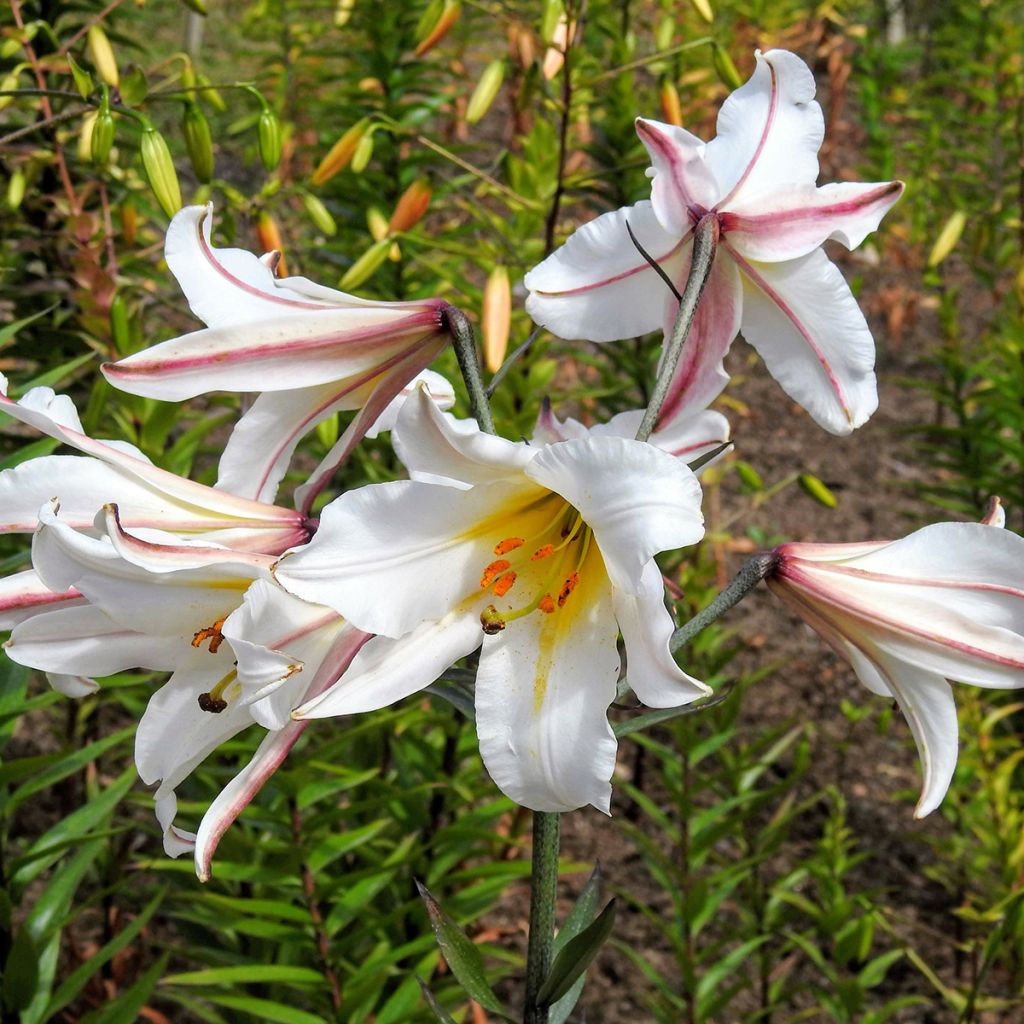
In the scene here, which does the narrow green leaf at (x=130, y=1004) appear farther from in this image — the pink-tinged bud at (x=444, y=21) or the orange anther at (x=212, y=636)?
the pink-tinged bud at (x=444, y=21)

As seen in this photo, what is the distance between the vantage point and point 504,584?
671 mm

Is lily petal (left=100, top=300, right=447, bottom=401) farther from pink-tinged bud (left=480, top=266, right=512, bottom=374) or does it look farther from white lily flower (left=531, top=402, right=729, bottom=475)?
pink-tinged bud (left=480, top=266, right=512, bottom=374)

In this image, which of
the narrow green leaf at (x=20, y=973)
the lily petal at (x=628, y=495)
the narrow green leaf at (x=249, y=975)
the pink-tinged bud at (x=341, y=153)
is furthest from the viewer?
the pink-tinged bud at (x=341, y=153)

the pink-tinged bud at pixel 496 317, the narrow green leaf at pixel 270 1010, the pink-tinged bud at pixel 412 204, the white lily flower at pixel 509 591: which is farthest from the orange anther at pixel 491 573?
the pink-tinged bud at pixel 412 204

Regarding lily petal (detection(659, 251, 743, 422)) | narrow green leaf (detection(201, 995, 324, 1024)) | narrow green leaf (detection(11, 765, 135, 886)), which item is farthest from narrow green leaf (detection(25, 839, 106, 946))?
lily petal (detection(659, 251, 743, 422))

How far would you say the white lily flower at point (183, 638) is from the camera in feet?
1.87

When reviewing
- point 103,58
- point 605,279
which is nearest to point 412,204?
point 103,58

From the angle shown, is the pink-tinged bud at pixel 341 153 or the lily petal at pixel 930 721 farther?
the pink-tinged bud at pixel 341 153

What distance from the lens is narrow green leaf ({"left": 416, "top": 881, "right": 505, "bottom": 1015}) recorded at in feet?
2.33

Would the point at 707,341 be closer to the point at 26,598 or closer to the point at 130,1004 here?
the point at 26,598

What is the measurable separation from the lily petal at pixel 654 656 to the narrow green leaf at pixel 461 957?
228mm

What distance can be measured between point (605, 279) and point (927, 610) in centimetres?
28

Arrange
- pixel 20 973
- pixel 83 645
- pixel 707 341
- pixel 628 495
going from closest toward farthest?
pixel 628 495, pixel 83 645, pixel 707 341, pixel 20 973

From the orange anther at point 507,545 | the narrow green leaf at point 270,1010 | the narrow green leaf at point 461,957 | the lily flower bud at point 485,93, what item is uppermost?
the orange anther at point 507,545
